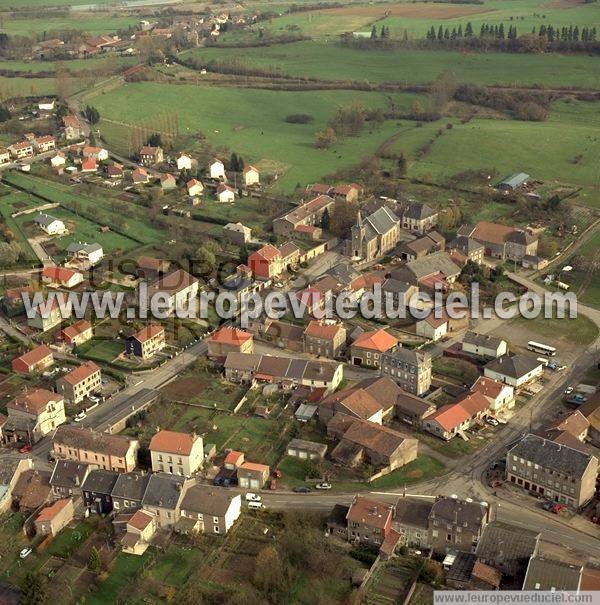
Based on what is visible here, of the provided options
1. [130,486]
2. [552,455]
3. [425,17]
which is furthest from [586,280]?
[425,17]

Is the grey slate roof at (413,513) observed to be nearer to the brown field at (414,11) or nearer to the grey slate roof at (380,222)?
the grey slate roof at (380,222)

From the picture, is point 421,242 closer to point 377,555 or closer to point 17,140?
point 377,555

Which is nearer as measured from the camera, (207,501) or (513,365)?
(207,501)

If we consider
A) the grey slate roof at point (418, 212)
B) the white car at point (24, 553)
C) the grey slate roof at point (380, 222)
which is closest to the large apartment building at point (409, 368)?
the grey slate roof at point (380, 222)

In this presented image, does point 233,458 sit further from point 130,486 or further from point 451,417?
point 451,417

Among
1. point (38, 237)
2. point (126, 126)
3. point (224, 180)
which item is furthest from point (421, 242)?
point (126, 126)

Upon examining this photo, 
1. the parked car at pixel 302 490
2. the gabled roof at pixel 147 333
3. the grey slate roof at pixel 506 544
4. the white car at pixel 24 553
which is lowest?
the parked car at pixel 302 490

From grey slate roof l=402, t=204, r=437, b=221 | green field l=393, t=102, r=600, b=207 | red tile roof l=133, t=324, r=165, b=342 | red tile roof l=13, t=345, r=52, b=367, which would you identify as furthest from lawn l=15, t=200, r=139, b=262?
green field l=393, t=102, r=600, b=207

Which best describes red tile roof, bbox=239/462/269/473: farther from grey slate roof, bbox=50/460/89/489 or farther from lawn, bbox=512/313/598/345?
lawn, bbox=512/313/598/345
